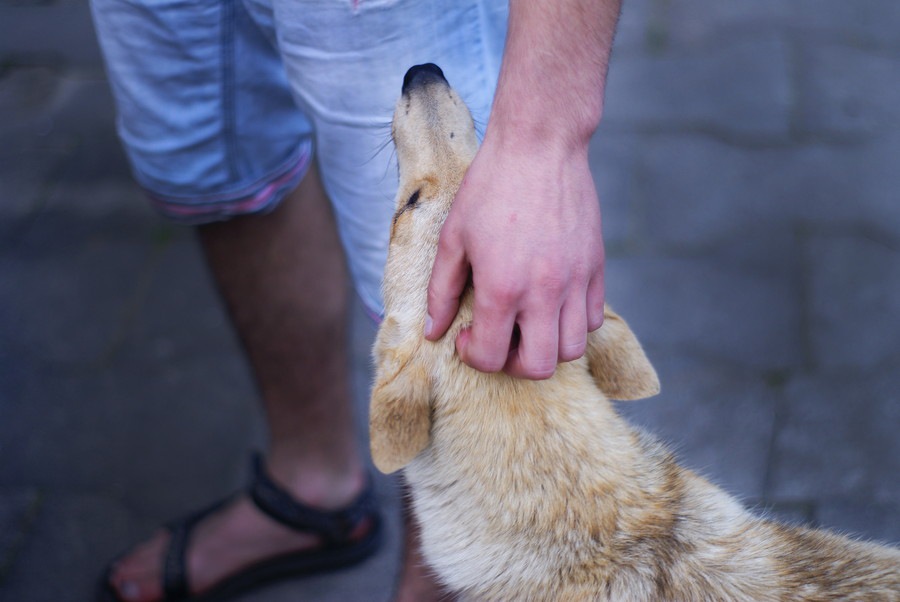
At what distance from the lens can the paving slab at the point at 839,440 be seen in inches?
111

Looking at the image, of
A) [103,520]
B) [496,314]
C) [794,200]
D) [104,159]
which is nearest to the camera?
[496,314]

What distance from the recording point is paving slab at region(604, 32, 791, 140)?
161 inches

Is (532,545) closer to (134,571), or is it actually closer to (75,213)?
(134,571)

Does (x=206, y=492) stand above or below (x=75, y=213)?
below

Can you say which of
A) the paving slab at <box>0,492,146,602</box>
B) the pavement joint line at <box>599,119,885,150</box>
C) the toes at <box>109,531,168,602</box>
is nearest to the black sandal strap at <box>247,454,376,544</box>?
the toes at <box>109,531,168,602</box>

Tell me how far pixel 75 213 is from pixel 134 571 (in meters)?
1.92

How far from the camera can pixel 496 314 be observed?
4.39 ft

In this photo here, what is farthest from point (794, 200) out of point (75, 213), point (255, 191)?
point (75, 213)

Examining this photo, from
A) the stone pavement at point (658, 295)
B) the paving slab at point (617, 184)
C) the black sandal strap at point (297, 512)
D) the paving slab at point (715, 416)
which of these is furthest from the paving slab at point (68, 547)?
the paving slab at point (617, 184)

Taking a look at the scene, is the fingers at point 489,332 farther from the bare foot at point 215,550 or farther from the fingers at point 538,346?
the bare foot at point 215,550

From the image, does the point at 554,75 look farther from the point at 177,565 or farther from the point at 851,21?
the point at 851,21

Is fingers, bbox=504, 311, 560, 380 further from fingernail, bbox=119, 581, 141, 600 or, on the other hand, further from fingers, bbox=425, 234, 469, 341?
fingernail, bbox=119, 581, 141, 600

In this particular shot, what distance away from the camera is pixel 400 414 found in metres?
1.55

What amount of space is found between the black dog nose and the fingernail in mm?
1810
